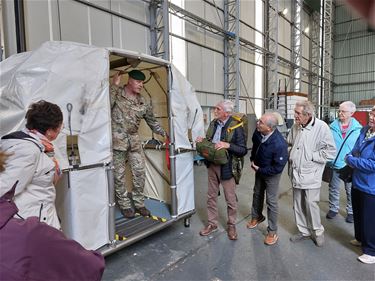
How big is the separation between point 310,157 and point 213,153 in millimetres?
966

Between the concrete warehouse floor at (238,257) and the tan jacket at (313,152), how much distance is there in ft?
2.30

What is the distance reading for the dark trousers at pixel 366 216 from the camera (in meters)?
2.51

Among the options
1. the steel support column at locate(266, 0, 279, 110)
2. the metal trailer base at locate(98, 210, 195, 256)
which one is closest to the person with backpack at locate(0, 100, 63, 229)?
the metal trailer base at locate(98, 210, 195, 256)

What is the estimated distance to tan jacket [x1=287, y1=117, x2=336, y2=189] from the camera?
2.81 metres

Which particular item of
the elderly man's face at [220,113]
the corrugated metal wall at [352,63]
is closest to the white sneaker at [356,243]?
the elderly man's face at [220,113]

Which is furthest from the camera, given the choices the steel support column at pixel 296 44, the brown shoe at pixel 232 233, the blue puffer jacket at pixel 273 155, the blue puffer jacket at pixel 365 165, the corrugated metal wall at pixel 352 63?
the corrugated metal wall at pixel 352 63

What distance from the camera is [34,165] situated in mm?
1501

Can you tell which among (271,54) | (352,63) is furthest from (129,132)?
(352,63)

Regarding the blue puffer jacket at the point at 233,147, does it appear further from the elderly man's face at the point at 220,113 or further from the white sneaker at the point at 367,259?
the white sneaker at the point at 367,259

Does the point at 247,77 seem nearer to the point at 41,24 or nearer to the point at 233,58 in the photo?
the point at 233,58

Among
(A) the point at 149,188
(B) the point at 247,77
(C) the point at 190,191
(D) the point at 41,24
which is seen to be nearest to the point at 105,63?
(C) the point at 190,191

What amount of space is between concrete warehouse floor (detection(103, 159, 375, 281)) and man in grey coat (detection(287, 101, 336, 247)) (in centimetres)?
31

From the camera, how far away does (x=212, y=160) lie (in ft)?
9.90

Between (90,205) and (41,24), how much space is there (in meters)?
3.97
